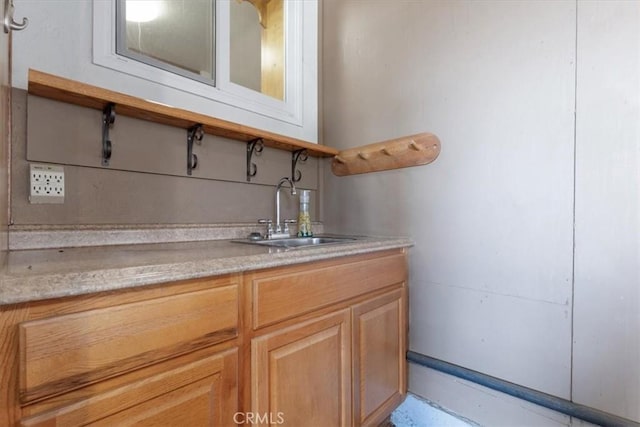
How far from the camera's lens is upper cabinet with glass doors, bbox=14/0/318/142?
43.4 inches

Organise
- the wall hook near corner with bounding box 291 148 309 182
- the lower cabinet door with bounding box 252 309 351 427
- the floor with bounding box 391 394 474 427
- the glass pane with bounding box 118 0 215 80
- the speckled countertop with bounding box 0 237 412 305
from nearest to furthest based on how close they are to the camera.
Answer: the speckled countertop with bounding box 0 237 412 305 → the lower cabinet door with bounding box 252 309 351 427 → the glass pane with bounding box 118 0 215 80 → the floor with bounding box 391 394 474 427 → the wall hook near corner with bounding box 291 148 309 182

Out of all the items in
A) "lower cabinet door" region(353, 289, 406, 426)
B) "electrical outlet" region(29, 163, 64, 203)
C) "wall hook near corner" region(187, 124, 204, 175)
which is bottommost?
"lower cabinet door" region(353, 289, 406, 426)

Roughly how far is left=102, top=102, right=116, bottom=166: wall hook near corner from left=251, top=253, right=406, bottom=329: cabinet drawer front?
2.44ft

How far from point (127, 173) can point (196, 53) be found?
0.70 m

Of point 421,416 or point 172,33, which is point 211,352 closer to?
point 421,416

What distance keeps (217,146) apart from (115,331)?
3.26 feet

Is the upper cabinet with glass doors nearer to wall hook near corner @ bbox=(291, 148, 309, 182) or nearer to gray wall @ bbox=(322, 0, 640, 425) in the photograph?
wall hook near corner @ bbox=(291, 148, 309, 182)

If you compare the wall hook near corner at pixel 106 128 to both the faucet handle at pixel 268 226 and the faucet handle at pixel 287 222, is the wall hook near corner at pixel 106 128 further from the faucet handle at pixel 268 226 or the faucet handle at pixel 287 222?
the faucet handle at pixel 287 222

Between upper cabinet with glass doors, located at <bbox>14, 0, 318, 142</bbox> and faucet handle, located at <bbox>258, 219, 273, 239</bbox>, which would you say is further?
faucet handle, located at <bbox>258, 219, 273, 239</bbox>

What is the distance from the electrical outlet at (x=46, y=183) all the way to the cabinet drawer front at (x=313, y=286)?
2.47 ft

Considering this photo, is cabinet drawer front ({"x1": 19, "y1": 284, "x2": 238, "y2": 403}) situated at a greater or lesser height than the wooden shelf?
lesser

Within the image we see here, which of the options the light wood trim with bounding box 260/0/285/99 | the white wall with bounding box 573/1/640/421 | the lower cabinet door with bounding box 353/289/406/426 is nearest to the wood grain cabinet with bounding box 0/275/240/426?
the lower cabinet door with bounding box 353/289/406/426

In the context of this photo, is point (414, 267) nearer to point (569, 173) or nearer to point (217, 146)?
point (569, 173)

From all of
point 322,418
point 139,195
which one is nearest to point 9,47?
point 139,195
